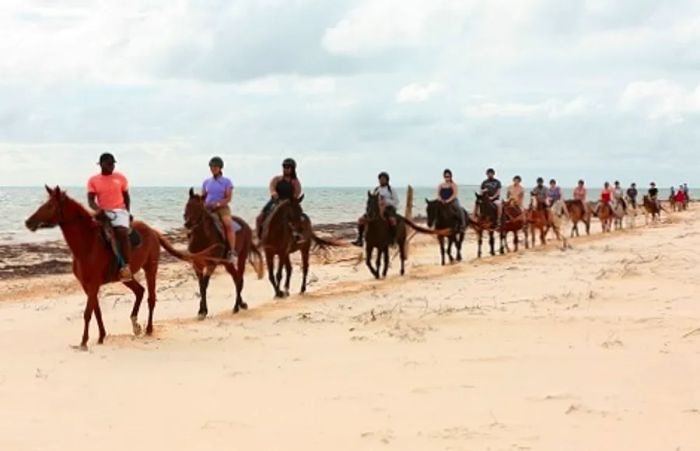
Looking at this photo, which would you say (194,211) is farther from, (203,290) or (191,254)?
(203,290)

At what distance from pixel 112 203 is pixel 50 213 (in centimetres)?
84

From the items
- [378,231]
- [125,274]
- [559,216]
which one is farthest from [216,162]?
[559,216]

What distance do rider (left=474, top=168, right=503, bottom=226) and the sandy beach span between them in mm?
10235

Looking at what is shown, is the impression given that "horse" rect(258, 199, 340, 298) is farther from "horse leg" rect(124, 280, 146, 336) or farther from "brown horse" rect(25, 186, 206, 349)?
"brown horse" rect(25, 186, 206, 349)

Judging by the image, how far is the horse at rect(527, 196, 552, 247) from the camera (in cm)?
2761

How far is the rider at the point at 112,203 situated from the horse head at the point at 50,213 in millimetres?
456

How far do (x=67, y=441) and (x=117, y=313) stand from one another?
8018 mm

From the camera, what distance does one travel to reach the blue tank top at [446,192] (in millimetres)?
22155

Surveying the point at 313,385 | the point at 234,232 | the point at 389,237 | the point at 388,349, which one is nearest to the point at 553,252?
the point at 389,237

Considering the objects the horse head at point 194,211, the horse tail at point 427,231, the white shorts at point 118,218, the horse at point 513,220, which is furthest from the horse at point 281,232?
the horse at point 513,220

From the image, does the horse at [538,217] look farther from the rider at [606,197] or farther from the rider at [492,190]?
the rider at [606,197]

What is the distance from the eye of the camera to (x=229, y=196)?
13.4 m

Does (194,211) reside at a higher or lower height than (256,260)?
higher

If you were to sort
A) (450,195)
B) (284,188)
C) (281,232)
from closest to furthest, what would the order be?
1. (284,188)
2. (281,232)
3. (450,195)
